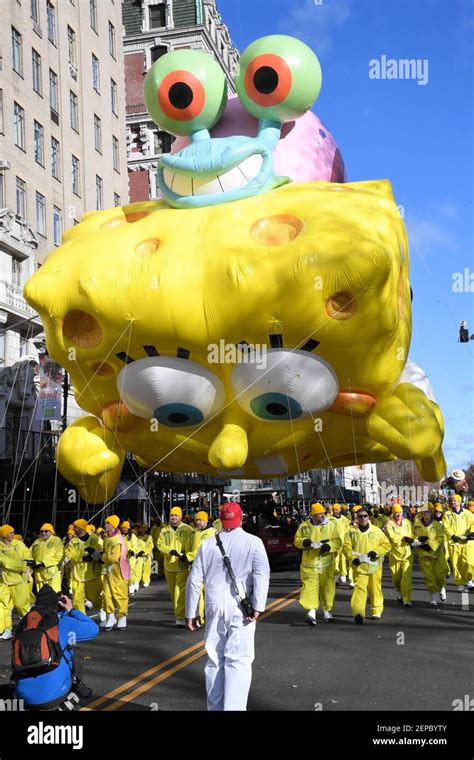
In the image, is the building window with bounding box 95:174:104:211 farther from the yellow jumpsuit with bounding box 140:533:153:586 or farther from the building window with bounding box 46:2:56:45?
the yellow jumpsuit with bounding box 140:533:153:586

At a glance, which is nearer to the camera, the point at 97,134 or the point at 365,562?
the point at 365,562

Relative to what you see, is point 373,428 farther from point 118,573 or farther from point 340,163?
point 118,573

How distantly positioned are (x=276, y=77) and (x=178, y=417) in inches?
157

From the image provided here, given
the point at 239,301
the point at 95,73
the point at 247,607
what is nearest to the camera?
the point at 247,607

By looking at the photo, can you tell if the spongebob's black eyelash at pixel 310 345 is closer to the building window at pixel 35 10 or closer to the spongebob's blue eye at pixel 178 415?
the spongebob's blue eye at pixel 178 415

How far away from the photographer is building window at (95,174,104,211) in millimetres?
36625

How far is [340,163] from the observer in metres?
11.8

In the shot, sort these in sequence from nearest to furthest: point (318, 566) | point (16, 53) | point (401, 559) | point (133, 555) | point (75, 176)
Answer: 1. point (318, 566)
2. point (401, 559)
3. point (133, 555)
4. point (16, 53)
5. point (75, 176)

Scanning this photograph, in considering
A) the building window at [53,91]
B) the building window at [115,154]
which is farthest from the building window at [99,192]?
the building window at [53,91]

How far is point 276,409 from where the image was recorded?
10094 millimetres

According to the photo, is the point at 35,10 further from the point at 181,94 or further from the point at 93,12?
the point at 181,94

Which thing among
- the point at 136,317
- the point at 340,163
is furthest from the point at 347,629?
the point at 340,163

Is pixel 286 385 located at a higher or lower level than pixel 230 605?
higher

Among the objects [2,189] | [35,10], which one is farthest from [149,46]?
[2,189]
